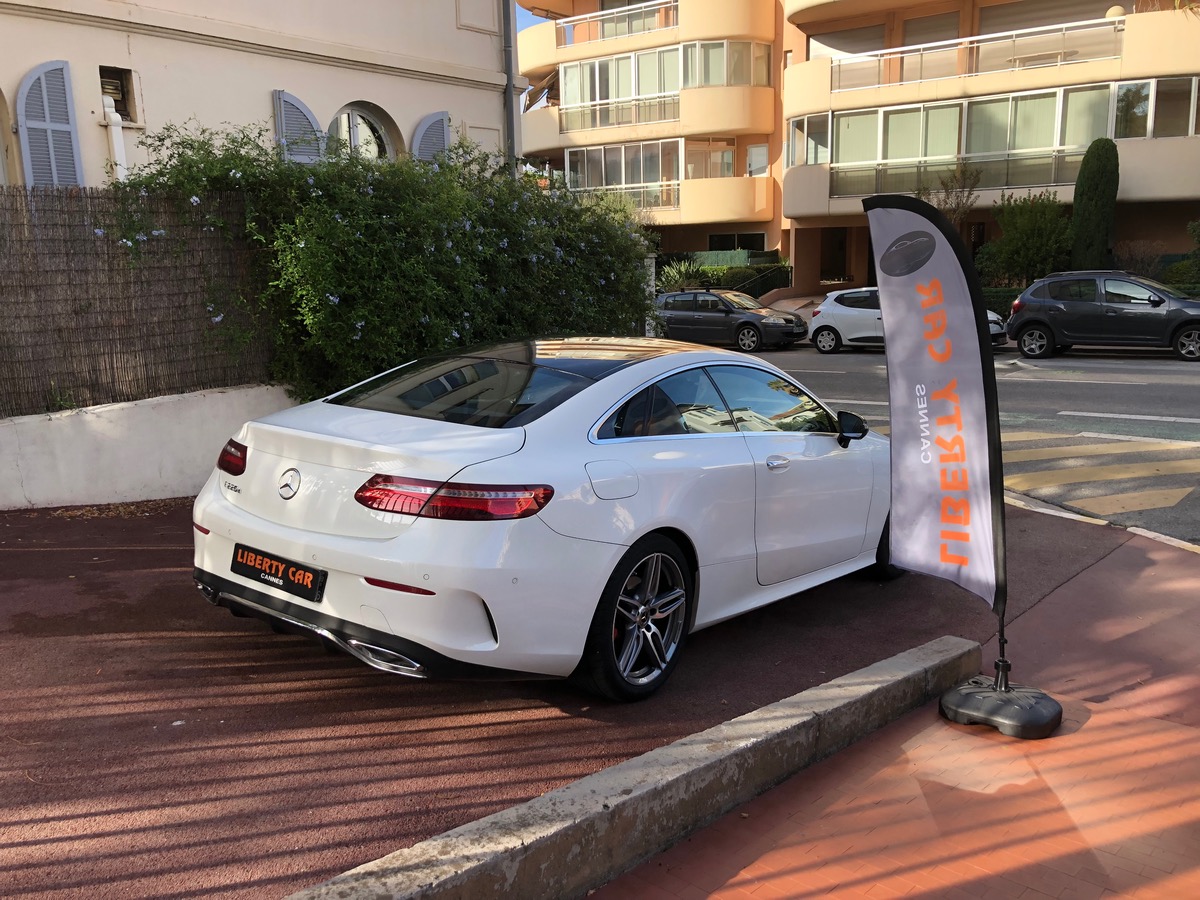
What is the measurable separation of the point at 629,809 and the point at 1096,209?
27183 mm

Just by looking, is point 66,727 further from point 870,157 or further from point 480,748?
point 870,157

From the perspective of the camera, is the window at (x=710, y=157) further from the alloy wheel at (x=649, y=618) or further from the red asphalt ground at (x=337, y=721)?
the alloy wheel at (x=649, y=618)

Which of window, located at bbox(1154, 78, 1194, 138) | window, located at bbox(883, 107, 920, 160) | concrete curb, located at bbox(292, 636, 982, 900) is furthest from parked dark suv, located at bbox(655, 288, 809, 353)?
concrete curb, located at bbox(292, 636, 982, 900)

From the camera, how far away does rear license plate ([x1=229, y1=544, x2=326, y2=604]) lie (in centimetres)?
399

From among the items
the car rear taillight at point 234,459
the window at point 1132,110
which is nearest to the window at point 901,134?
the window at point 1132,110

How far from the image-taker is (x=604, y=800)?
325 centimetres

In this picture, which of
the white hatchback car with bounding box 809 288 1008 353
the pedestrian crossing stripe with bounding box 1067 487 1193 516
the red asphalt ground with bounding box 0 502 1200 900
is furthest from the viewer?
the white hatchback car with bounding box 809 288 1008 353

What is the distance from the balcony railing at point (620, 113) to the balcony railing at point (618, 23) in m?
2.39

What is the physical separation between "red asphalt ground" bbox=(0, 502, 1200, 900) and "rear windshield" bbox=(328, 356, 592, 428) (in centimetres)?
120

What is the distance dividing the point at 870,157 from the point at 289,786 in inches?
1202

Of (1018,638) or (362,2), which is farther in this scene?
(362,2)

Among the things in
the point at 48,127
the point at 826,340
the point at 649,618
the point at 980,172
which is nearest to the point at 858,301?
the point at 826,340

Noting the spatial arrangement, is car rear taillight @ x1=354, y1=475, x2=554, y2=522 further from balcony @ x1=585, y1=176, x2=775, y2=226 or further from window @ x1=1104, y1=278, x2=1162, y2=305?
balcony @ x1=585, y1=176, x2=775, y2=226

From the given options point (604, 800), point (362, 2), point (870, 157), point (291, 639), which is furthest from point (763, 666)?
point (870, 157)
